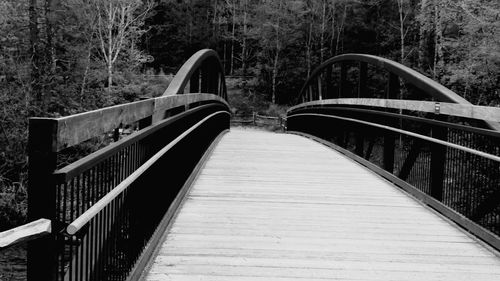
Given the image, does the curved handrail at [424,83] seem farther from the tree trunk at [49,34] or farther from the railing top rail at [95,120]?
the tree trunk at [49,34]

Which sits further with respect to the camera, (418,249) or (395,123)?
(395,123)

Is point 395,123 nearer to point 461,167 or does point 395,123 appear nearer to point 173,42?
point 461,167

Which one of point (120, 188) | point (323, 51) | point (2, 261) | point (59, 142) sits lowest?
point (2, 261)

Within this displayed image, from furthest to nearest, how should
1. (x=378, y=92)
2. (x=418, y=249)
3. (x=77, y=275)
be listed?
(x=378, y=92) → (x=418, y=249) → (x=77, y=275)

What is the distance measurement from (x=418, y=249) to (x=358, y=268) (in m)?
0.69

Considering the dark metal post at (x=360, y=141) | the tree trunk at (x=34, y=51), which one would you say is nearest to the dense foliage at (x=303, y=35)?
the dark metal post at (x=360, y=141)

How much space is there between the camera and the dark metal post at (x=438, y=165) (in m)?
5.31

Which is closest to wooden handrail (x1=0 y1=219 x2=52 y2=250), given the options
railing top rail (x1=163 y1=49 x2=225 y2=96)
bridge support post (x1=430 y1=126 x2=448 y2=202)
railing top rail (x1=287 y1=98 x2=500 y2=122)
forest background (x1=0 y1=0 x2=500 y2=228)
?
railing top rail (x1=163 y1=49 x2=225 y2=96)

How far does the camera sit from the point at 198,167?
716 cm

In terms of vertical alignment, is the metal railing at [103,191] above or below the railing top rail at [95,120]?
below

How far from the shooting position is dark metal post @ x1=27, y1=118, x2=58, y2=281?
1791 millimetres

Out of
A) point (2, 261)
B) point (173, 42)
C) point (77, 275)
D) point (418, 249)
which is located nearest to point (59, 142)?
point (77, 275)

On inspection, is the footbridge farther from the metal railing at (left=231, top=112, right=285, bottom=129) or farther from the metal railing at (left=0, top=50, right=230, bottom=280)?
the metal railing at (left=231, top=112, right=285, bottom=129)

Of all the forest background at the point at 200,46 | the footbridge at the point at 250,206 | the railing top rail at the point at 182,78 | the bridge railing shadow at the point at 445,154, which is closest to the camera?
the footbridge at the point at 250,206
